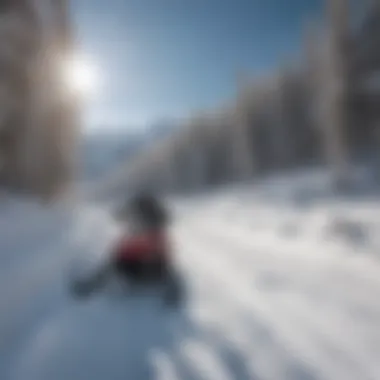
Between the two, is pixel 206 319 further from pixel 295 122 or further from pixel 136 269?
pixel 295 122

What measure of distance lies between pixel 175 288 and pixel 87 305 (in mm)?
1252

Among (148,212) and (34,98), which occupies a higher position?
(34,98)

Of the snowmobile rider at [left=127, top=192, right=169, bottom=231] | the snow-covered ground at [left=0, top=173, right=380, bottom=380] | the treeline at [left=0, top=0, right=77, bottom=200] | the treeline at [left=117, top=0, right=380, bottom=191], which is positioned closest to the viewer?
the snow-covered ground at [left=0, top=173, right=380, bottom=380]

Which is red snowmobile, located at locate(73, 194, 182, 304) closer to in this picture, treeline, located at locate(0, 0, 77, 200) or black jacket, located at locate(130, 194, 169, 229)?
black jacket, located at locate(130, 194, 169, 229)

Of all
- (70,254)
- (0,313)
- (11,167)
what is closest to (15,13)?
(11,167)

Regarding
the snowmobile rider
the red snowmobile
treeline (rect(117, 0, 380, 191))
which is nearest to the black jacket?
the snowmobile rider

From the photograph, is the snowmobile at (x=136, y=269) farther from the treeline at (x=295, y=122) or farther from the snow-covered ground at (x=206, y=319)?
the treeline at (x=295, y=122)

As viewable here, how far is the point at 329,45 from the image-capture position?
2814 centimetres

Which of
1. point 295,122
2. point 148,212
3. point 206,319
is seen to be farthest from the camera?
point 295,122

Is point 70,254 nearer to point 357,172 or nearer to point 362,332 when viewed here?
point 362,332

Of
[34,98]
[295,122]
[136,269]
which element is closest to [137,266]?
[136,269]

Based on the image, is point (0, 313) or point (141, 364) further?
point (0, 313)

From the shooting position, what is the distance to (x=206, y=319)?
6.02 m

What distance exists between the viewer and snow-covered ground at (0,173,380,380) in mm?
4203
